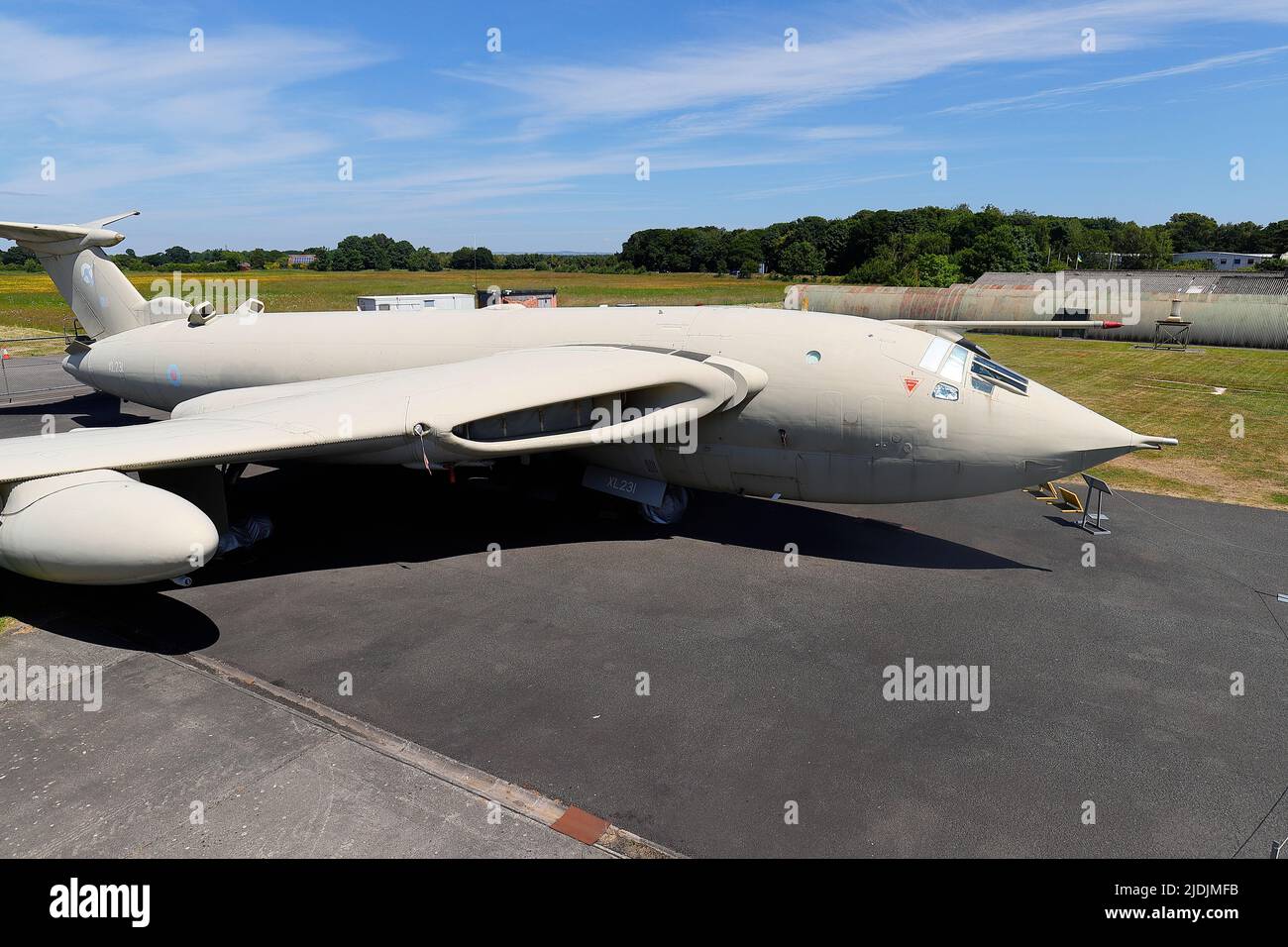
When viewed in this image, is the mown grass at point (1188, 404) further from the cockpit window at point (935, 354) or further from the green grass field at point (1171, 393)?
the cockpit window at point (935, 354)

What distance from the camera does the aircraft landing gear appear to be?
1559cm

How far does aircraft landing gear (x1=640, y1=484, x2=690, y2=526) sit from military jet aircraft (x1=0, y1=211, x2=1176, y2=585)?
38 mm

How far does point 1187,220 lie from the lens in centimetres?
19038

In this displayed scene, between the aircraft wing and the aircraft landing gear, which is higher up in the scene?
the aircraft wing

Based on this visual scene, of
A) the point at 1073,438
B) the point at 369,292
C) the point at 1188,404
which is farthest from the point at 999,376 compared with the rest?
the point at 369,292

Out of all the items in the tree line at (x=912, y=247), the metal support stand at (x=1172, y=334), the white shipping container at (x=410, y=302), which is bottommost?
the metal support stand at (x=1172, y=334)

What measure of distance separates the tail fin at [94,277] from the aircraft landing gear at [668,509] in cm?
1493

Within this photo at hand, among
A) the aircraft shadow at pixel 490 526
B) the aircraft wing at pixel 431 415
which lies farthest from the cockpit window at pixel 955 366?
the aircraft shadow at pixel 490 526

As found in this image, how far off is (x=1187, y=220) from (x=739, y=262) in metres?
137

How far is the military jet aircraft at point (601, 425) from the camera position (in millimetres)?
10086

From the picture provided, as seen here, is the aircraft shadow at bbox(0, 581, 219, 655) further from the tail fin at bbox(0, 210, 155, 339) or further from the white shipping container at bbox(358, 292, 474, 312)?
the white shipping container at bbox(358, 292, 474, 312)

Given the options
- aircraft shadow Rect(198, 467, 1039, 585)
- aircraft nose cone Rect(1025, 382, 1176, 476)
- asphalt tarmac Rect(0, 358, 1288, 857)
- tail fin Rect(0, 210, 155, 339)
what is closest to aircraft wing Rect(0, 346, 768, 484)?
asphalt tarmac Rect(0, 358, 1288, 857)

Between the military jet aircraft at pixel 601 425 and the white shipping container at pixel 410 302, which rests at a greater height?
the white shipping container at pixel 410 302
